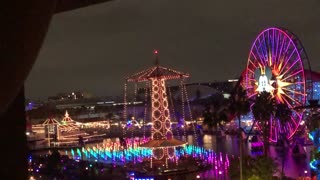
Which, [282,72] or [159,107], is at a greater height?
[282,72]

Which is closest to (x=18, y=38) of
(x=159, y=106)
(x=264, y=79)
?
(x=159, y=106)

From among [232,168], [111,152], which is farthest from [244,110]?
[111,152]

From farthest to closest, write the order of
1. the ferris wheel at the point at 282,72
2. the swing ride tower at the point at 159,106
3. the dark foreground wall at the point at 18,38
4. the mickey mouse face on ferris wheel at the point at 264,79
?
1. the mickey mouse face on ferris wheel at the point at 264,79
2. the ferris wheel at the point at 282,72
3. the swing ride tower at the point at 159,106
4. the dark foreground wall at the point at 18,38

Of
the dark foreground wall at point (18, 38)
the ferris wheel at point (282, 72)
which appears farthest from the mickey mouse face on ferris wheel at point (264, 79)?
the dark foreground wall at point (18, 38)

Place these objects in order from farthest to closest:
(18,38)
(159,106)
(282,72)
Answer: (282,72) < (159,106) < (18,38)

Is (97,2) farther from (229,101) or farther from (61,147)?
(61,147)

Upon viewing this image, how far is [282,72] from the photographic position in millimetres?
45062

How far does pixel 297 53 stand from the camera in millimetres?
42500

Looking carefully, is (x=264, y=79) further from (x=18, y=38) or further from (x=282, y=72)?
(x=18, y=38)

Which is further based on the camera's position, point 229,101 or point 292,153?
point 292,153

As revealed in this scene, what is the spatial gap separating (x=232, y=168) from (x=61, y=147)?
3962 centimetres

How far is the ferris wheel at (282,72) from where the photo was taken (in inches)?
1663

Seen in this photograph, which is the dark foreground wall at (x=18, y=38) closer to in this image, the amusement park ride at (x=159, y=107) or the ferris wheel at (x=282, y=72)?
the amusement park ride at (x=159, y=107)

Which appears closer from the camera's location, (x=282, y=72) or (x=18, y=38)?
(x=18, y=38)
